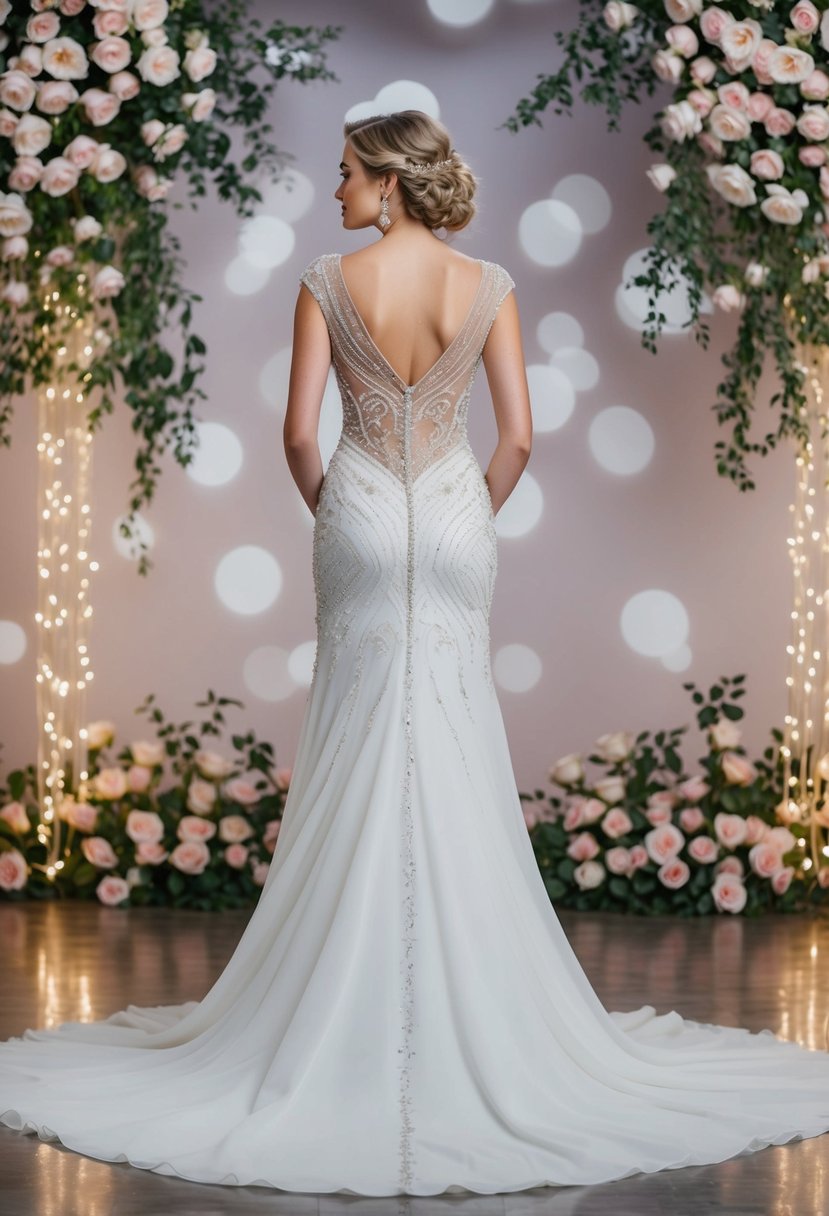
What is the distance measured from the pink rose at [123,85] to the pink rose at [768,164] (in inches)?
75.3

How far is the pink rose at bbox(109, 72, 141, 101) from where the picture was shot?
196 inches

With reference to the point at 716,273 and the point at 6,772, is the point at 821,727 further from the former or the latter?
the point at 6,772

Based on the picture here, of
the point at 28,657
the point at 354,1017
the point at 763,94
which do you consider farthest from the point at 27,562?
the point at 354,1017

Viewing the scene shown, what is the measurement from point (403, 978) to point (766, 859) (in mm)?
2683

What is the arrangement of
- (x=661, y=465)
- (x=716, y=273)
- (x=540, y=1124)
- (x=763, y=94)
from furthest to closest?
1. (x=661, y=465)
2. (x=716, y=273)
3. (x=763, y=94)
4. (x=540, y=1124)

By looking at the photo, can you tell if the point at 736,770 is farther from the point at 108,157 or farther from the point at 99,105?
the point at 99,105

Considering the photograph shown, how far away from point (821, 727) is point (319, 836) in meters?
2.87

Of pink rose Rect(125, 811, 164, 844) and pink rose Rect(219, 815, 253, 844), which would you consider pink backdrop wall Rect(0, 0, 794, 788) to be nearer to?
pink rose Rect(219, 815, 253, 844)

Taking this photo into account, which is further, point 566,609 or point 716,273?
point 566,609

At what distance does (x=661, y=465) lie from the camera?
608 centimetres

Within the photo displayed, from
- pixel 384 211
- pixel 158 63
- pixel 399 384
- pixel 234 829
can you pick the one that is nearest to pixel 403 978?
pixel 399 384

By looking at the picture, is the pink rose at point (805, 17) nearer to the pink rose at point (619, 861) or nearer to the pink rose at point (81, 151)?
the pink rose at point (81, 151)

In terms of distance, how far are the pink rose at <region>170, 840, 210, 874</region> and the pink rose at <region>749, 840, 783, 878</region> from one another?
185 centimetres

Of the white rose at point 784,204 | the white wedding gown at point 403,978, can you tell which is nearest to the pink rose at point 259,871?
the white wedding gown at point 403,978
